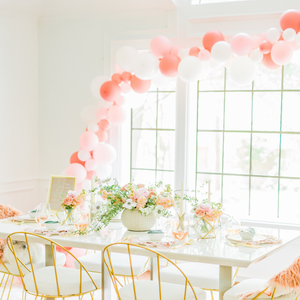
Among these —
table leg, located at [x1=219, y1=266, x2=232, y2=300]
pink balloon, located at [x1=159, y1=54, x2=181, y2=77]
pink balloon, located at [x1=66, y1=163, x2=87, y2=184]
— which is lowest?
table leg, located at [x1=219, y1=266, x2=232, y2=300]

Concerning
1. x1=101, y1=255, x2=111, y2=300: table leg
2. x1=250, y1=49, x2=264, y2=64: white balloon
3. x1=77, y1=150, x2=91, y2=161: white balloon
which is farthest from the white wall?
x1=250, y1=49, x2=264, y2=64: white balloon

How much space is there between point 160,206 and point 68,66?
2.55 meters

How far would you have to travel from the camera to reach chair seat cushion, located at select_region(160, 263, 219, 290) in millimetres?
2713

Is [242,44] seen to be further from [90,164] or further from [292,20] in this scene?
[90,164]

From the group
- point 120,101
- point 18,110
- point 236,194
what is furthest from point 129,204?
point 18,110

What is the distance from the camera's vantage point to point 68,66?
4.69m

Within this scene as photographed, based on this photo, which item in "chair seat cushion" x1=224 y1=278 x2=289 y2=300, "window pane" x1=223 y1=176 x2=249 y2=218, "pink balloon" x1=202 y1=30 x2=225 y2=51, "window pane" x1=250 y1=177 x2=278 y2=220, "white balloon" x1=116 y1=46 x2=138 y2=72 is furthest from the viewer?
"window pane" x1=223 y1=176 x2=249 y2=218

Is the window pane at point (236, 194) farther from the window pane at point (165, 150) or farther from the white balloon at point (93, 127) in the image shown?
the white balloon at point (93, 127)

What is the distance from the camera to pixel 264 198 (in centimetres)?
435

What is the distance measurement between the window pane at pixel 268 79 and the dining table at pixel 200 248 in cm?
187

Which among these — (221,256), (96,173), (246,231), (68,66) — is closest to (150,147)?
(96,173)

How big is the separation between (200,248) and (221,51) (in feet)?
5.63

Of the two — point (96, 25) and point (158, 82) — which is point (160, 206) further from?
point (96, 25)

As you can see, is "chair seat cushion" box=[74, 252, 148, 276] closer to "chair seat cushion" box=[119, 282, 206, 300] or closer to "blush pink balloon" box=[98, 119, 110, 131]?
"chair seat cushion" box=[119, 282, 206, 300]
